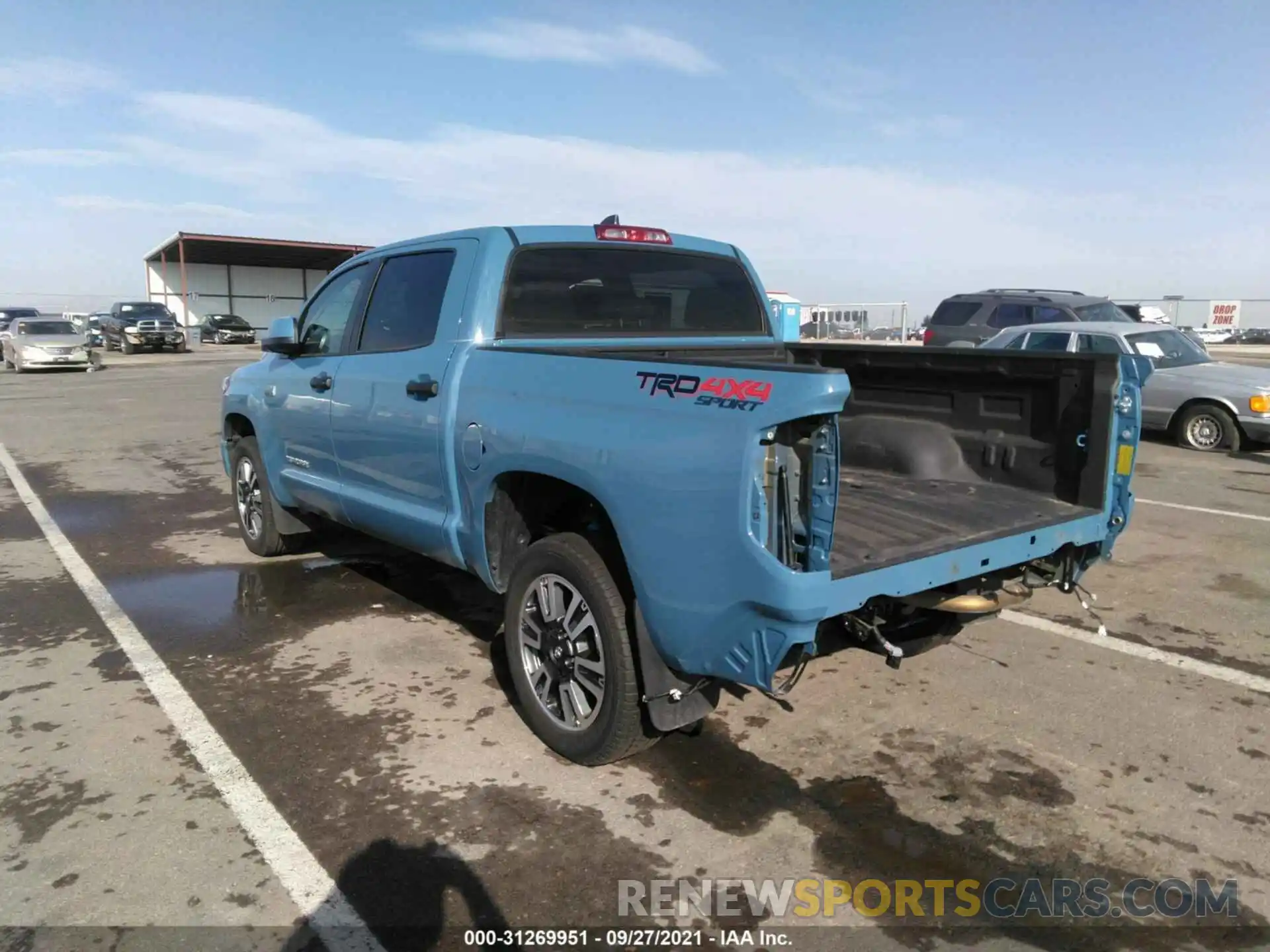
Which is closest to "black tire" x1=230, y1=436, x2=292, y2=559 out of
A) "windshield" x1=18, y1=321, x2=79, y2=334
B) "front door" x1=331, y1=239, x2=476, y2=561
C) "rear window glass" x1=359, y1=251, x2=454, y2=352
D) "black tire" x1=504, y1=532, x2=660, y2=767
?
"front door" x1=331, y1=239, x2=476, y2=561

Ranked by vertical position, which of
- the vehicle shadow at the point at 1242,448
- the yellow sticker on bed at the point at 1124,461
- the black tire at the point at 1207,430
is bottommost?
the vehicle shadow at the point at 1242,448

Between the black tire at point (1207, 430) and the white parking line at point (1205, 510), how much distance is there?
3.86m

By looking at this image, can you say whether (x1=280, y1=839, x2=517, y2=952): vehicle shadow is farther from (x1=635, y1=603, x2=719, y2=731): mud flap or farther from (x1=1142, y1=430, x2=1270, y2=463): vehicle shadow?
→ (x1=1142, y1=430, x2=1270, y2=463): vehicle shadow

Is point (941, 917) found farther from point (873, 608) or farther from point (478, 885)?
point (478, 885)

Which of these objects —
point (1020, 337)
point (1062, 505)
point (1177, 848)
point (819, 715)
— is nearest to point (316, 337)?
point (819, 715)

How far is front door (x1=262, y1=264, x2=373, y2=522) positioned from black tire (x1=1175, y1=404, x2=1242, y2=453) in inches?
420

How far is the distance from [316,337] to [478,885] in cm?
370

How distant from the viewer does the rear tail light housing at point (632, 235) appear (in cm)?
479

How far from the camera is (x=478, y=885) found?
292 centimetres

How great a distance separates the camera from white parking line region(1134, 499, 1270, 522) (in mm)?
7828

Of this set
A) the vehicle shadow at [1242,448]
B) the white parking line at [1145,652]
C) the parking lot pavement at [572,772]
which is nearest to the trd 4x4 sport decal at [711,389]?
the parking lot pavement at [572,772]

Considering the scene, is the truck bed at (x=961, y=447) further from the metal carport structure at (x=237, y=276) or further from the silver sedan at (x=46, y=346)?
the metal carport structure at (x=237, y=276)

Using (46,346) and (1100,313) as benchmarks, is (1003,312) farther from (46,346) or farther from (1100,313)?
(46,346)

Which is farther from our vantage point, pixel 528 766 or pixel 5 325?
pixel 5 325
